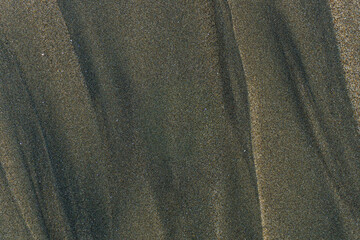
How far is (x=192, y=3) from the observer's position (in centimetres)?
123

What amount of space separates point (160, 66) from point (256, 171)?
1.50ft

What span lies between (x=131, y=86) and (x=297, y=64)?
54cm

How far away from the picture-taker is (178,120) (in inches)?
48.8

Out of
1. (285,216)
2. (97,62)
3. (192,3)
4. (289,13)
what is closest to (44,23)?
(97,62)

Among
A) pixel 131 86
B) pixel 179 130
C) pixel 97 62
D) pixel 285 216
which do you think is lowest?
pixel 285 216

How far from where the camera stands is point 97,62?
125cm

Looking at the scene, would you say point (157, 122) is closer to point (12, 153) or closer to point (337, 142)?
point (12, 153)

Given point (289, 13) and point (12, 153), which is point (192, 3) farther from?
point (12, 153)

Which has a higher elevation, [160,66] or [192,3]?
[192,3]

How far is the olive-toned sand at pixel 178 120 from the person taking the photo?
3.93ft

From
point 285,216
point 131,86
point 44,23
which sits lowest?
point 285,216

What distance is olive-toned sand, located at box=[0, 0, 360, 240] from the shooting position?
1198 millimetres

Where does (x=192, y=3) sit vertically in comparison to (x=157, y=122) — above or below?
above

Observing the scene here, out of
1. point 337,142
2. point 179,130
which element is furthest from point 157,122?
point 337,142
